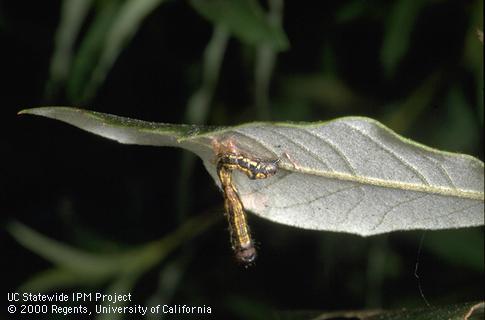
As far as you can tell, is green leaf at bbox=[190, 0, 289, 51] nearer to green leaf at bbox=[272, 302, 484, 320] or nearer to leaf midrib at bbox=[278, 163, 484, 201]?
leaf midrib at bbox=[278, 163, 484, 201]

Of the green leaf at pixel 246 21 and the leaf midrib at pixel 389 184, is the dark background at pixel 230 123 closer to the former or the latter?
the green leaf at pixel 246 21

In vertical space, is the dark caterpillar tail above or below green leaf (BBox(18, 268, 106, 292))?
above

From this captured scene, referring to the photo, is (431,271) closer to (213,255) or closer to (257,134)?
(213,255)

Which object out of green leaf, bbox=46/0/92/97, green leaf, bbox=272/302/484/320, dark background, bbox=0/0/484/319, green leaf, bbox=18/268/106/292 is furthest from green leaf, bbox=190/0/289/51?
green leaf, bbox=18/268/106/292

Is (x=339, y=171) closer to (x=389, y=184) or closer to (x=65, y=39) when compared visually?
(x=389, y=184)

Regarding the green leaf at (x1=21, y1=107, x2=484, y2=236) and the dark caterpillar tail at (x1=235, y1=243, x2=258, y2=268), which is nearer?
the green leaf at (x1=21, y1=107, x2=484, y2=236)


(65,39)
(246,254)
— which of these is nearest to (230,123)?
(65,39)

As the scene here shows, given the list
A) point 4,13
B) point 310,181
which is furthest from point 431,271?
point 4,13
